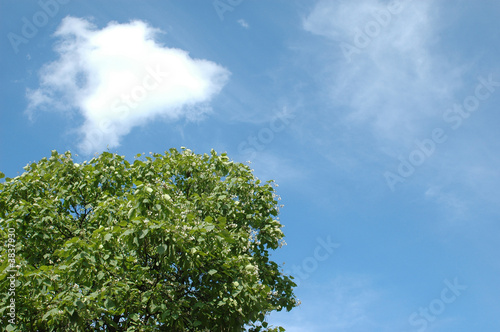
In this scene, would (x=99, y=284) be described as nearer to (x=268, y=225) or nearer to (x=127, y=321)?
(x=127, y=321)

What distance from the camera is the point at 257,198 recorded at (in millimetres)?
17516

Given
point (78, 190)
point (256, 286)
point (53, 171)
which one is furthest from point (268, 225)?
point (53, 171)

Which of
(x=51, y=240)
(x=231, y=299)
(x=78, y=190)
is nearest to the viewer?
(x=231, y=299)

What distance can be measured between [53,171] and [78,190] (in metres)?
1.38

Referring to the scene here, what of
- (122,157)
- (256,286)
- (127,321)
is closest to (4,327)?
(127,321)

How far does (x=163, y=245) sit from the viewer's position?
984 centimetres

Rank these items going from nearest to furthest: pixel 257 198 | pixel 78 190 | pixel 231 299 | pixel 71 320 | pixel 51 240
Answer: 1. pixel 71 320
2. pixel 231 299
3. pixel 51 240
4. pixel 78 190
5. pixel 257 198

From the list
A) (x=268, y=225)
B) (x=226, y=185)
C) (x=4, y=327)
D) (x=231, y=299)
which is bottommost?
(x=4, y=327)

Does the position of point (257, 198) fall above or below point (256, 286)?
above

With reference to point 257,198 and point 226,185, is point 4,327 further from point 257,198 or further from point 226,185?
point 257,198

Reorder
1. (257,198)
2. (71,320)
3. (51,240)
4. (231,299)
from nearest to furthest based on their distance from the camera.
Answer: (71,320) → (231,299) → (51,240) → (257,198)

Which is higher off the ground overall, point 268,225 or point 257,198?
point 257,198

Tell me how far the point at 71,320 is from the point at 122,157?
8.45 meters

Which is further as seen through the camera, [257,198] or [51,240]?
[257,198]
